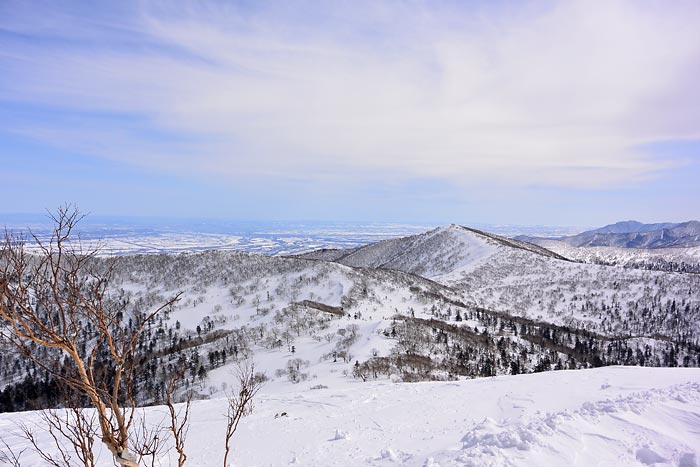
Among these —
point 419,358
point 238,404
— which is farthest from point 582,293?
point 238,404

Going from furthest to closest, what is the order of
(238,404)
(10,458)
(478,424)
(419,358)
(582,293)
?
(582,293) < (419,358) < (10,458) < (478,424) < (238,404)

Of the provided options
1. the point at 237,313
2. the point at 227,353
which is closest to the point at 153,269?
the point at 237,313

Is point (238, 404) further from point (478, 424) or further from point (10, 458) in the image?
point (10, 458)

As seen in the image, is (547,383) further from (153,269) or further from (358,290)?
(153,269)

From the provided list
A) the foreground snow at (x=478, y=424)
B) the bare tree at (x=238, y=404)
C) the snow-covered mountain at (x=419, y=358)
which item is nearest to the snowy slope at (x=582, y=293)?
the snow-covered mountain at (x=419, y=358)

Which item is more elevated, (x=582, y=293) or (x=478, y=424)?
(x=478, y=424)

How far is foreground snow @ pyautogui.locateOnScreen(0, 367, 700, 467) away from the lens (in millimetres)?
10039

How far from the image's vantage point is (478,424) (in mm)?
15914

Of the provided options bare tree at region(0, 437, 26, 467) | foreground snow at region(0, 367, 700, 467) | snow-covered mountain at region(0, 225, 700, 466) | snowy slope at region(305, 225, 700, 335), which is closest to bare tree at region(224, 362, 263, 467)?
snow-covered mountain at region(0, 225, 700, 466)

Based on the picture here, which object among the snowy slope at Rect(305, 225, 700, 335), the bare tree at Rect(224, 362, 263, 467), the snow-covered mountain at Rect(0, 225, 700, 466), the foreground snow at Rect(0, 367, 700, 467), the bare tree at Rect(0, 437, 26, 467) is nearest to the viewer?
the bare tree at Rect(0, 437, 26, 467)

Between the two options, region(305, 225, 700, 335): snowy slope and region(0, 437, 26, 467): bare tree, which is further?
region(305, 225, 700, 335): snowy slope

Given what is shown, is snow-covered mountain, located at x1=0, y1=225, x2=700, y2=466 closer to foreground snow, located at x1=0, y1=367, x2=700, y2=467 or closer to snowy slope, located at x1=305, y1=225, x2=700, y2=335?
foreground snow, located at x1=0, y1=367, x2=700, y2=467

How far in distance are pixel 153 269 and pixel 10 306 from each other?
182 metres

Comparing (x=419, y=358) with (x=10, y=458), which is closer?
(x=10, y=458)
